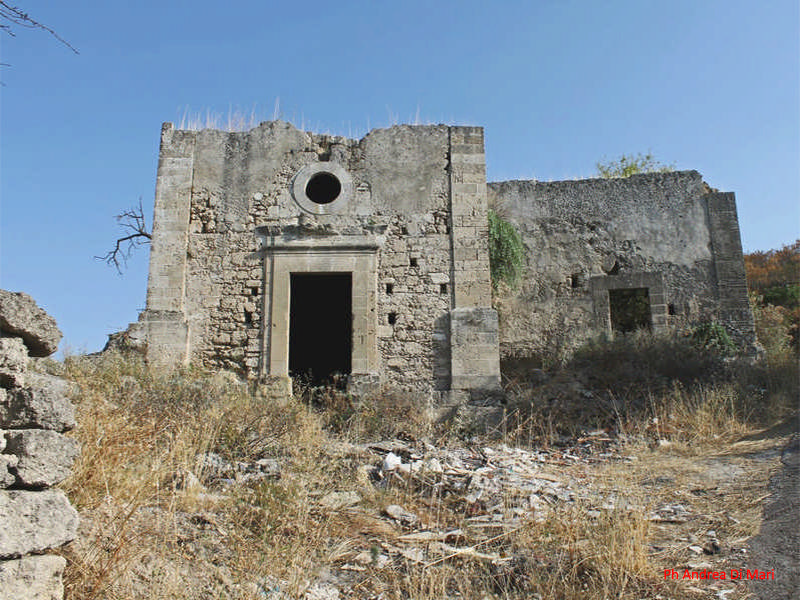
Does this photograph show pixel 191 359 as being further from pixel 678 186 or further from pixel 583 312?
pixel 678 186

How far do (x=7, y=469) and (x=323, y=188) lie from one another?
315 inches

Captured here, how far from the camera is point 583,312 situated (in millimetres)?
13031

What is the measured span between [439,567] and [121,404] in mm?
3831

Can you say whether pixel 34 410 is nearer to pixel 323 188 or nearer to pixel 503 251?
pixel 323 188

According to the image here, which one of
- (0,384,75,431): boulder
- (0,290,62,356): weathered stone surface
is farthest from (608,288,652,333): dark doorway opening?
(0,384,75,431): boulder

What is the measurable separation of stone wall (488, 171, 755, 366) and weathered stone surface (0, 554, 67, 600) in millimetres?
10273

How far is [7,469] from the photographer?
315 cm

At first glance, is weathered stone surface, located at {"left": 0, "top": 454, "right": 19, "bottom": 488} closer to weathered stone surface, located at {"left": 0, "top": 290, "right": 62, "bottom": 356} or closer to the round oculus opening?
weathered stone surface, located at {"left": 0, "top": 290, "right": 62, "bottom": 356}

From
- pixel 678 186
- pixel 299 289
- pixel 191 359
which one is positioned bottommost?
pixel 191 359

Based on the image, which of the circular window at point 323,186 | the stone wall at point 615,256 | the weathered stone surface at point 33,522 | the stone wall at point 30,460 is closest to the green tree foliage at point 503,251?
the stone wall at point 615,256

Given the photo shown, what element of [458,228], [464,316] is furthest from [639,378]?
[458,228]

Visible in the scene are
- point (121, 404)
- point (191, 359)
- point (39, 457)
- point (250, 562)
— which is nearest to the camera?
point (39, 457)

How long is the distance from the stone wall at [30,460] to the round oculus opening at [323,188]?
716cm

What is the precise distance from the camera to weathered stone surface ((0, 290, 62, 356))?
134 inches
